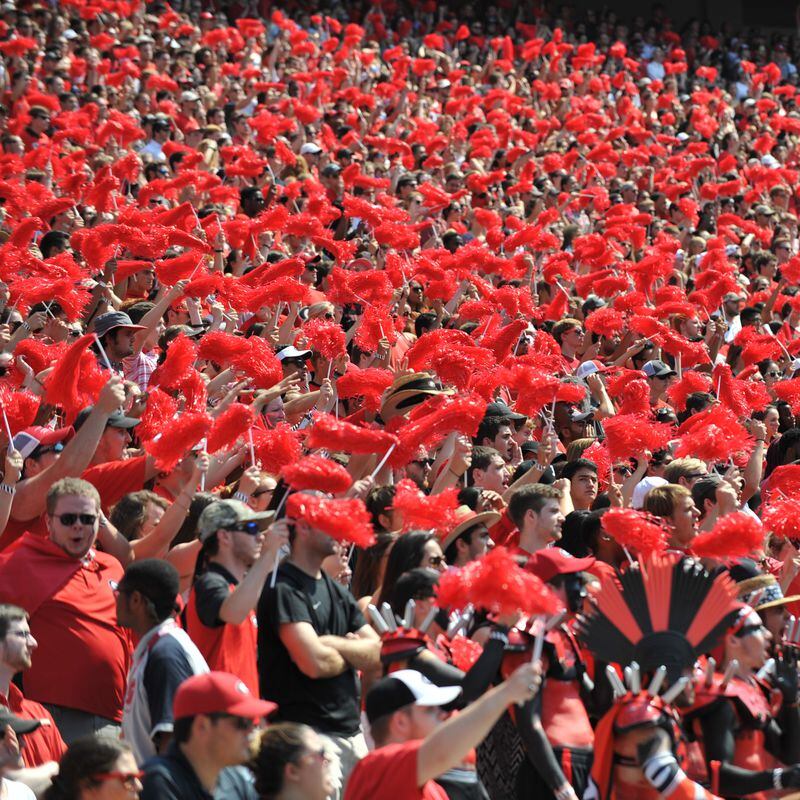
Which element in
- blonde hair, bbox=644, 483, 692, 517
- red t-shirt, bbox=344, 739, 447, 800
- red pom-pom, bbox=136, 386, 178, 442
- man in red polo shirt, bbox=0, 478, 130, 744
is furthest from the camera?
red pom-pom, bbox=136, 386, 178, 442

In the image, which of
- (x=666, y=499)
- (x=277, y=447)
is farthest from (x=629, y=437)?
(x=277, y=447)

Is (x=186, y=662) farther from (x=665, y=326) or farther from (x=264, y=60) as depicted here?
(x=264, y=60)

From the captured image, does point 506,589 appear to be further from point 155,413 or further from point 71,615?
point 155,413

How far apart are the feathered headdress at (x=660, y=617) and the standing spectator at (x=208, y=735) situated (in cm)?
149

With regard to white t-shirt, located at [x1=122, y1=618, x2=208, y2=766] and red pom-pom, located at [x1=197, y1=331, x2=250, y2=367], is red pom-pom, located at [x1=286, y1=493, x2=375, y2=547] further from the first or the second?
red pom-pom, located at [x1=197, y1=331, x2=250, y2=367]

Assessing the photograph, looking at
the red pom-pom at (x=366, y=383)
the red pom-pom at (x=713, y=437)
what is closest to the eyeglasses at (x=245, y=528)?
the red pom-pom at (x=366, y=383)

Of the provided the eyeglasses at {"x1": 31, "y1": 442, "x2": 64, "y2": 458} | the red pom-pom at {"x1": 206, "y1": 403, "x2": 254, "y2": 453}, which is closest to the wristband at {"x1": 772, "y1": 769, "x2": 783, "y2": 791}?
the red pom-pom at {"x1": 206, "y1": 403, "x2": 254, "y2": 453}

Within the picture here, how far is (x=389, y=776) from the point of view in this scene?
4.39 m

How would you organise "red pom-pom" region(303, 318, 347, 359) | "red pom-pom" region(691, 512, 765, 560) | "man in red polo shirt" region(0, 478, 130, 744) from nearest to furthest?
"man in red polo shirt" region(0, 478, 130, 744) < "red pom-pom" region(691, 512, 765, 560) < "red pom-pom" region(303, 318, 347, 359)

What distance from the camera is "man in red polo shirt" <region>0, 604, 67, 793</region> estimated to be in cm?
505

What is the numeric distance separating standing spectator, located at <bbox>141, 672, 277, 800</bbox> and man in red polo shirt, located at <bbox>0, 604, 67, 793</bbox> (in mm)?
595

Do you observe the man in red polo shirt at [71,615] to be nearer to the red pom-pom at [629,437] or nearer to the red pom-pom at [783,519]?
the red pom-pom at [783,519]

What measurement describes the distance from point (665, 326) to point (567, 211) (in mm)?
5427

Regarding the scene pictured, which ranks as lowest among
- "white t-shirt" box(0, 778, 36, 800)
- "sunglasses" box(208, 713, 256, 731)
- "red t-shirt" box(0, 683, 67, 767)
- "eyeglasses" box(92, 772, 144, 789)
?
"red t-shirt" box(0, 683, 67, 767)
